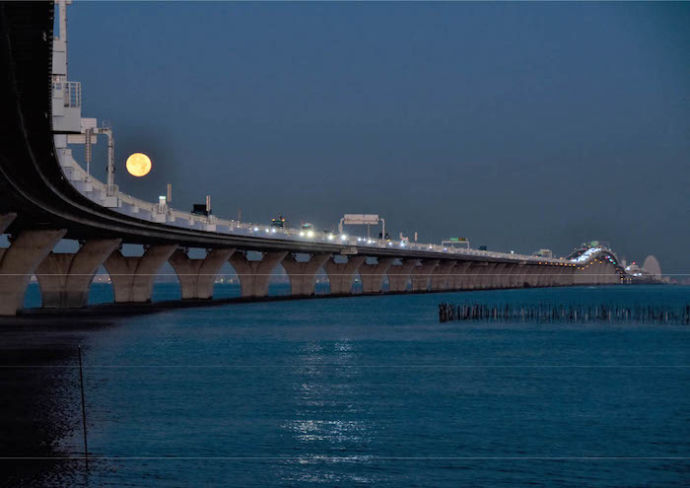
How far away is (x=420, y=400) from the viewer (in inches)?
1789

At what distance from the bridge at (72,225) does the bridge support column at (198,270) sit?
0.64 ft

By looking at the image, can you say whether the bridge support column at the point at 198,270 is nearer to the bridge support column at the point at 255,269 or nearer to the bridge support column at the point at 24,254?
the bridge support column at the point at 255,269

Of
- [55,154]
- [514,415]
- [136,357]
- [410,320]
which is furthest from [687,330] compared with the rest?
[55,154]

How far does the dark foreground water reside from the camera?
93.6 ft

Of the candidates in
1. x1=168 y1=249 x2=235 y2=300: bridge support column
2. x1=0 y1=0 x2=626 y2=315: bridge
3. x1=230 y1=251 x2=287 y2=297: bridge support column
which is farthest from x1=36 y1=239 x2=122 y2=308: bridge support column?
x1=230 y1=251 x2=287 y2=297: bridge support column

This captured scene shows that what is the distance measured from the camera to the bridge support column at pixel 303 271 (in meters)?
180

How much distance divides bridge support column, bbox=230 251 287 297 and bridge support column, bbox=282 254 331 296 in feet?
28.6

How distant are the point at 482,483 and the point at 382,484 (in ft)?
9.59

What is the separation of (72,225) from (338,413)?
5403cm

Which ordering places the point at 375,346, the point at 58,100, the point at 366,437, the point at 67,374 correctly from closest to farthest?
the point at 366,437 < the point at 58,100 < the point at 67,374 < the point at 375,346

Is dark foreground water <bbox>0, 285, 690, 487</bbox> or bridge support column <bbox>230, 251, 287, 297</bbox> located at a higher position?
bridge support column <bbox>230, 251, 287, 297</bbox>

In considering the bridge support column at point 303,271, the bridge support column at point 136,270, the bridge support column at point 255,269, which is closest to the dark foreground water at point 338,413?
the bridge support column at point 136,270

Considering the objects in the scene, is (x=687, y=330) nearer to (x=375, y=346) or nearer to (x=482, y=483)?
(x=375, y=346)

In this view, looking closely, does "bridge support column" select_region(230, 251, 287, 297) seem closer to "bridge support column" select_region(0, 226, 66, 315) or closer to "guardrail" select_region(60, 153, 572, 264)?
"guardrail" select_region(60, 153, 572, 264)
